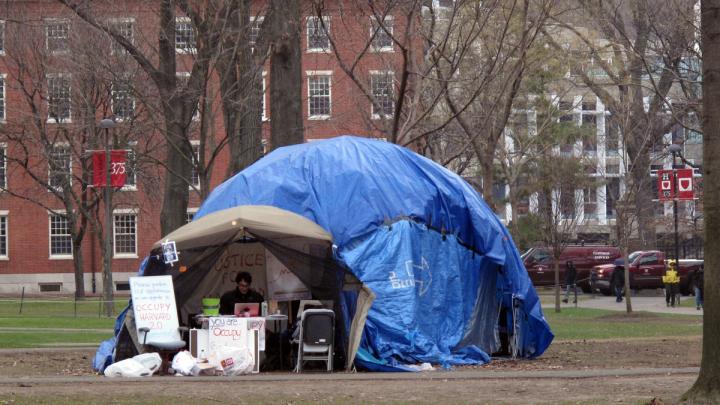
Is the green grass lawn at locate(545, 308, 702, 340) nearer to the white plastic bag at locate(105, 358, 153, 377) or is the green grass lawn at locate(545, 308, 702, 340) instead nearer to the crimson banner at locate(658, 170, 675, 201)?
the crimson banner at locate(658, 170, 675, 201)

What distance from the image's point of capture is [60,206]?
60.0m

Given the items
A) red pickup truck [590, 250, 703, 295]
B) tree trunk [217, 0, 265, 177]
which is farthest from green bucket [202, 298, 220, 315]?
red pickup truck [590, 250, 703, 295]

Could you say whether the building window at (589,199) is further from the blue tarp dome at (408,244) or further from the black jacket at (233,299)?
the black jacket at (233,299)

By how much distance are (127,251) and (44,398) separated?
161 feet

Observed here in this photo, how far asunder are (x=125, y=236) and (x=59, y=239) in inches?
129

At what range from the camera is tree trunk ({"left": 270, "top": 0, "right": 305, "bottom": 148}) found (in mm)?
22953

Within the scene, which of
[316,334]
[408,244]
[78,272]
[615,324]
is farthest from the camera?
[78,272]

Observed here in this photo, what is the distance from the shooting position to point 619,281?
153ft

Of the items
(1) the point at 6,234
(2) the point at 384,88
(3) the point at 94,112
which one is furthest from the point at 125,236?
(2) the point at 384,88

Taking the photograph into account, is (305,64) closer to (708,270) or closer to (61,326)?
(61,326)

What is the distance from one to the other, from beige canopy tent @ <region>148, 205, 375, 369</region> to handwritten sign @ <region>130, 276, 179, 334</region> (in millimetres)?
688

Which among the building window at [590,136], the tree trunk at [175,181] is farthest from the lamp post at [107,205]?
the building window at [590,136]

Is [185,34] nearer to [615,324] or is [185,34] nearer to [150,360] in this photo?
[615,324]

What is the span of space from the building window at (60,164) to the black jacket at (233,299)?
92.3 ft
